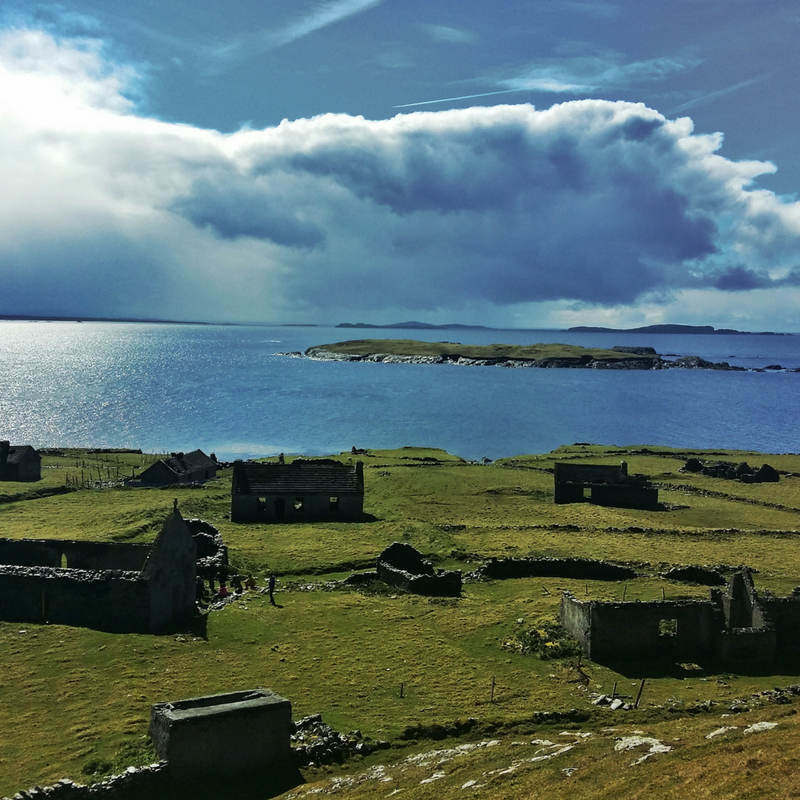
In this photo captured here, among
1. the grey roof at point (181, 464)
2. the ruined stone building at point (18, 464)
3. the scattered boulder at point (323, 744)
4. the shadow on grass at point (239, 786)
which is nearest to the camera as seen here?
the shadow on grass at point (239, 786)

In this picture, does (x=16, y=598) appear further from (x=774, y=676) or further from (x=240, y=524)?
(x=774, y=676)

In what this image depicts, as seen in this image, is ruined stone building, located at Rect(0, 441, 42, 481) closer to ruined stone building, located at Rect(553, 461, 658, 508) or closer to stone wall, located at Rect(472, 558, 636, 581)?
ruined stone building, located at Rect(553, 461, 658, 508)

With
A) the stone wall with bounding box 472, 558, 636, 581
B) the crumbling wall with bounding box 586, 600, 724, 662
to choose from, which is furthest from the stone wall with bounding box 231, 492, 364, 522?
the crumbling wall with bounding box 586, 600, 724, 662

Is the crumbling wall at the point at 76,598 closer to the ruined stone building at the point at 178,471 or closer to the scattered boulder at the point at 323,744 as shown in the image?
the scattered boulder at the point at 323,744

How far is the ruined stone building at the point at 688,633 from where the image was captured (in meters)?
28.3

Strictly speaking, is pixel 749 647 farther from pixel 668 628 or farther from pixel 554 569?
pixel 554 569

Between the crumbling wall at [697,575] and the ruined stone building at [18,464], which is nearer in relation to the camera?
the crumbling wall at [697,575]

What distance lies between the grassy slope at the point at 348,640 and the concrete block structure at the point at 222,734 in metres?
1.31

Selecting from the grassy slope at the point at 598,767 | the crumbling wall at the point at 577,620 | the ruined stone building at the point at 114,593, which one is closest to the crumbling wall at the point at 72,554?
the ruined stone building at the point at 114,593

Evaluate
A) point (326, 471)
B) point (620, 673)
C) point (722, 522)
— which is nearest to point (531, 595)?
point (620, 673)

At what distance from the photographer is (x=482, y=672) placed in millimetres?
26953

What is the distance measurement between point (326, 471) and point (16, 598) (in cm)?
3074

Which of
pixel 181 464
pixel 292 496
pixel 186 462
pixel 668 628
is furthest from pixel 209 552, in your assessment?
pixel 186 462

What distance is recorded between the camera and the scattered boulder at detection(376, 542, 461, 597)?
37.8 meters
